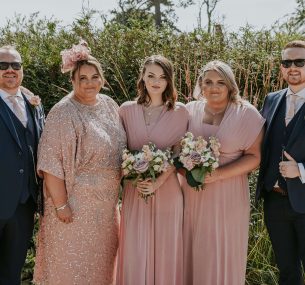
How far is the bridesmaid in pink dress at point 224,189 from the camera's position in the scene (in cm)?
459

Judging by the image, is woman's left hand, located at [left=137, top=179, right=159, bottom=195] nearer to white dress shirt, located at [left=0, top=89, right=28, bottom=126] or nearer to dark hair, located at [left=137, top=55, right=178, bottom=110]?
dark hair, located at [left=137, top=55, right=178, bottom=110]

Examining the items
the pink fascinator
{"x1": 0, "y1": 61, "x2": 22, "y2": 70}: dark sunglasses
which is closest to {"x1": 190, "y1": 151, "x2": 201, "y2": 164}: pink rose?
the pink fascinator

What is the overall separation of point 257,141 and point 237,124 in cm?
25

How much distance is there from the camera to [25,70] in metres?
7.58

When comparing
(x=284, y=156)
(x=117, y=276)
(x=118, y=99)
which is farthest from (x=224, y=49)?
(x=117, y=276)

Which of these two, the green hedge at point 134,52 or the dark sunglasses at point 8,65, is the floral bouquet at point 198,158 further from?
the green hedge at point 134,52

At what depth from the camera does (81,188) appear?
4.50 m

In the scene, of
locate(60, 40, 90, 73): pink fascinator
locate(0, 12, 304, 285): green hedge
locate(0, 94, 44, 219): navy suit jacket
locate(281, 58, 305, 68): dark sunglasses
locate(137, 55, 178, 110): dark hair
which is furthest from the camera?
locate(0, 12, 304, 285): green hedge

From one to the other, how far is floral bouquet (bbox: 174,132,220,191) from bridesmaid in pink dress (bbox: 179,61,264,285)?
0.17 meters

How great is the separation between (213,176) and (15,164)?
1.67 m

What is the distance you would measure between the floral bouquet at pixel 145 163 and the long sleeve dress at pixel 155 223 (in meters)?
0.28

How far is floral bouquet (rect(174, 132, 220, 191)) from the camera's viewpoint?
14.2 feet

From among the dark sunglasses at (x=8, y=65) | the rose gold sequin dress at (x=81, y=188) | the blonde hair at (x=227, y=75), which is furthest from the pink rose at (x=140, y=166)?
the dark sunglasses at (x=8, y=65)

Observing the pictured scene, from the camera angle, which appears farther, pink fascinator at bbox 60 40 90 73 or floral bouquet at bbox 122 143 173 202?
pink fascinator at bbox 60 40 90 73
